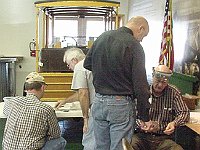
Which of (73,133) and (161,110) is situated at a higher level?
(161,110)

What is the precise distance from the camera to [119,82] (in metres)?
2.56

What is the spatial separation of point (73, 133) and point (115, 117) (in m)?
2.37

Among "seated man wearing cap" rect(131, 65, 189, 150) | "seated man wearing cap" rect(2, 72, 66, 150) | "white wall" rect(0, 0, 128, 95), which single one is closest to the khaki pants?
"seated man wearing cap" rect(131, 65, 189, 150)

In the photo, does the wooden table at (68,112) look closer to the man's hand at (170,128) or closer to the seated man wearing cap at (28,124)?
the seated man wearing cap at (28,124)

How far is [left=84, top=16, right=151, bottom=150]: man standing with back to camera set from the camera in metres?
2.50

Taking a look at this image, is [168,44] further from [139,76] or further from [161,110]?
[139,76]

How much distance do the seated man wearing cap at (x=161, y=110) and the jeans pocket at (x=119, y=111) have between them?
66 cm

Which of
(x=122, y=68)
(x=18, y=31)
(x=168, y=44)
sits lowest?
(x=122, y=68)

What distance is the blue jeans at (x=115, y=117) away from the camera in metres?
2.57

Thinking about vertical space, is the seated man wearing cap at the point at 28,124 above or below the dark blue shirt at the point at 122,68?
below

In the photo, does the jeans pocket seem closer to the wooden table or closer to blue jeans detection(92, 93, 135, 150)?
blue jeans detection(92, 93, 135, 150)

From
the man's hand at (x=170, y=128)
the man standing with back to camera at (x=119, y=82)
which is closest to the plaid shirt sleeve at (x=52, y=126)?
the man standing with back to camera at (x=119, y=82)

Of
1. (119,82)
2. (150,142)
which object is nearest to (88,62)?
(119,82)

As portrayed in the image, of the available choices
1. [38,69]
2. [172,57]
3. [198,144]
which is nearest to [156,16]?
[172,57]
